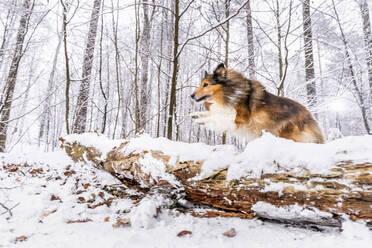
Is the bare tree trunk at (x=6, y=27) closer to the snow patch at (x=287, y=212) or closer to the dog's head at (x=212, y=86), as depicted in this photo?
the dog's head at (x=212, y=86)

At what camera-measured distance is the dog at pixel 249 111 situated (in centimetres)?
238

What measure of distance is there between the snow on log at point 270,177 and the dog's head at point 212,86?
1.12 metres

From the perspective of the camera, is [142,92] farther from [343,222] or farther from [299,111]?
[343,222]

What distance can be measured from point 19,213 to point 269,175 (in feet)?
8.18

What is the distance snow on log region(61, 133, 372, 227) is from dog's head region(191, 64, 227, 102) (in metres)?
1.12

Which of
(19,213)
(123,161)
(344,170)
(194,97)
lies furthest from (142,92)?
(344,170)

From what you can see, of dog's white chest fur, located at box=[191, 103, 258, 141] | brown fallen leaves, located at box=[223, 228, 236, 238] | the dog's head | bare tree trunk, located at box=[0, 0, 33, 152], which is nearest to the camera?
brown fallen leaves, located at box=[223, 228, 236, 238]

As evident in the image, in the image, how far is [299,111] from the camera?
2480mm

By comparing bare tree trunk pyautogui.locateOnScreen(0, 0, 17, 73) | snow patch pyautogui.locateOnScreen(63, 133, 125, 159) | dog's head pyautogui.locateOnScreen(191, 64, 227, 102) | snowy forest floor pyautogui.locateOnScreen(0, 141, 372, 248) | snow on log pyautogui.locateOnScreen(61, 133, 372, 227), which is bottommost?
snowy forest floor pyautogui.locateOnScreen(0, 141, 372, 248)

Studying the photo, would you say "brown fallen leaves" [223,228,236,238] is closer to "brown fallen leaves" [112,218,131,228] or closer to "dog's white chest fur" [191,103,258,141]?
"brown fallen leaves" [112,218,131,228]

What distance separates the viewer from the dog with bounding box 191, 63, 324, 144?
2.38 m

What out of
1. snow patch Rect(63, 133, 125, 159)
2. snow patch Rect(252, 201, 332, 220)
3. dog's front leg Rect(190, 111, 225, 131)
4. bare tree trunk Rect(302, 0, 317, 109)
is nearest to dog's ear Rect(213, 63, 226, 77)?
dog's front leg Rect(190, 111, 225, 131)

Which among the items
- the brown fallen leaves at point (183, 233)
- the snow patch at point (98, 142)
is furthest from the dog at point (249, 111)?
the brown fallen leaves at point (183, 233)

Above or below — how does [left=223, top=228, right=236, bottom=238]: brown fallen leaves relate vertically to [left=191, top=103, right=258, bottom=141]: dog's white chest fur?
below
